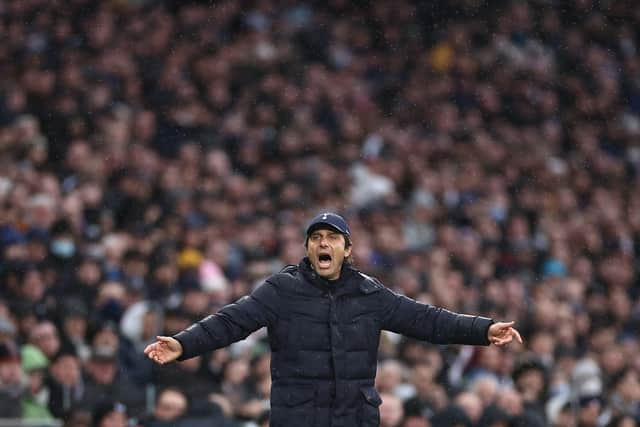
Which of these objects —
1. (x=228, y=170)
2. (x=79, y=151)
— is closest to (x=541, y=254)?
(x=228, y=170)

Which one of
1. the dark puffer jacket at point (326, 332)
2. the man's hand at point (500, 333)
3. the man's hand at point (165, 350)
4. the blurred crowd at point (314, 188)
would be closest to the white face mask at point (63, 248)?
the blurred crowd at point (314, 188)

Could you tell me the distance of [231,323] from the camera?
20.7 ft

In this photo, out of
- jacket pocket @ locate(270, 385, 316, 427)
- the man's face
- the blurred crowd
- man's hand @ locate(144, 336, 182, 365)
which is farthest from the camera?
the blurred crowd

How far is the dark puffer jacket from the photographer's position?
637cm

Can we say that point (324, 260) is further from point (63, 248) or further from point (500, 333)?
point (63, 248)

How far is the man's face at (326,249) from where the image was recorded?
21.2 ft

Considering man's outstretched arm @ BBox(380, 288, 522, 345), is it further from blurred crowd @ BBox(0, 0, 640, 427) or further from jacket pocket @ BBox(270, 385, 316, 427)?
blurred crowd @ BBox(0, 0, 640, 427)

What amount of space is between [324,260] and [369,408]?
0.72 meters

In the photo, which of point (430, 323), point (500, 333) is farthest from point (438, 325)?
point (500, 333)

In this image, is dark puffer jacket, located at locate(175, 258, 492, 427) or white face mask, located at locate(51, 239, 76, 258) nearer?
dark puffer jacket, located at locate(175, 258, 492, 427)

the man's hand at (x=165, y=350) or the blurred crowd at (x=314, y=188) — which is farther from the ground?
the blurred crowd at (x=314, y=188)

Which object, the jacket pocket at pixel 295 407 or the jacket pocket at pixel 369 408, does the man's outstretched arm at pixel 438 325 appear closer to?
the jacket pocket at pixel 369 408

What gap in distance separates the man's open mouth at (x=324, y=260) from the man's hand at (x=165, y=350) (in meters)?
0.79

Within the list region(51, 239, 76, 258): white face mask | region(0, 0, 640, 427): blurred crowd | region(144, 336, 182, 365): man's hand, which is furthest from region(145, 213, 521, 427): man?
region(51, 239, 76, 258): white face mask
